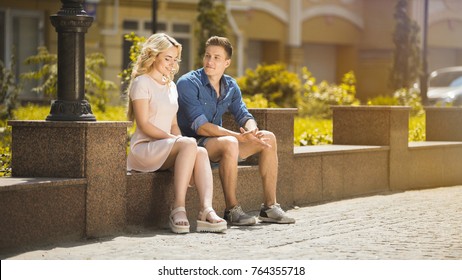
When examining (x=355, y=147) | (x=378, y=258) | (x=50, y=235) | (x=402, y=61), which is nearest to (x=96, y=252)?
(x=50, y=235)

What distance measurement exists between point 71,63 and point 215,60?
4.59 feet

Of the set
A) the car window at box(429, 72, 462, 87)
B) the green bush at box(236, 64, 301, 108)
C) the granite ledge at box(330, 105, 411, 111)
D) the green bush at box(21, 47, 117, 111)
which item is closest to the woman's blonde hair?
the granite ledge at box(330, 105, 411, 111)

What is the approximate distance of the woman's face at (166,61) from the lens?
30.3 ft

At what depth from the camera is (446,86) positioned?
1198 inches

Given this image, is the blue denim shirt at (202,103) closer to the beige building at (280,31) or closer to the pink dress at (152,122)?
the pink dress at (152,122)

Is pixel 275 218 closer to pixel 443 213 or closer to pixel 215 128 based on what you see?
pixel 215 128

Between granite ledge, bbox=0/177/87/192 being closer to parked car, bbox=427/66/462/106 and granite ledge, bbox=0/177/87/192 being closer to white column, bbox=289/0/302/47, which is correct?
parked car, bbox=427/66/462/106

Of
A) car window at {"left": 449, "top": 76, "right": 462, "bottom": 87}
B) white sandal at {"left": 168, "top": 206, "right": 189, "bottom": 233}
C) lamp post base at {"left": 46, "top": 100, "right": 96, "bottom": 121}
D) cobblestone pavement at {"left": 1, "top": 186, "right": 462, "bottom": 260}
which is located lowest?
cobblestone pavement at {"left": 1, "top": 186, "right": 462, "bottom": 260}

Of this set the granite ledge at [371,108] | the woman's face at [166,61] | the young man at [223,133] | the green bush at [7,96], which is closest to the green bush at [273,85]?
the green bush at [7,96]

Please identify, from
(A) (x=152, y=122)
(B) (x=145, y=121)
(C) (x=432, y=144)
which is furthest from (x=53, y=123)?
(C) (x=432, y=144)

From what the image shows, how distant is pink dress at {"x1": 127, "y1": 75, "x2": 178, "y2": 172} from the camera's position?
9086mm

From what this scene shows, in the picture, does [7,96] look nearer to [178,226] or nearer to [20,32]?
[178,226]

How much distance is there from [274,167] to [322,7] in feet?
85.8

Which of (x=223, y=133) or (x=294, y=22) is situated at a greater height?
(x=294, y=22)
